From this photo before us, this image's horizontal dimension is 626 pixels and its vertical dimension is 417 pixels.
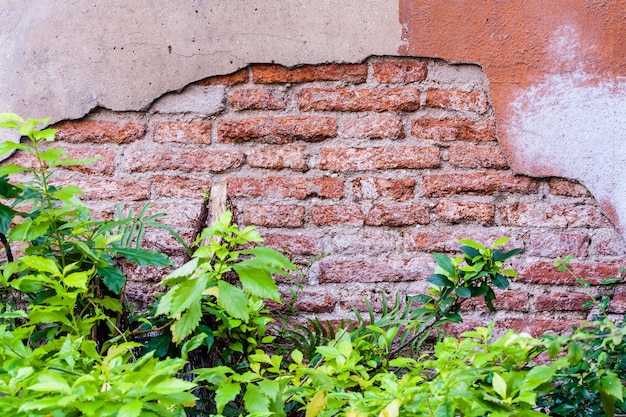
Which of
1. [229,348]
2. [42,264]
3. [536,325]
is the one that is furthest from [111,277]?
[536,325]

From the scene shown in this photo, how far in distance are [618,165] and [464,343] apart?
0.98m

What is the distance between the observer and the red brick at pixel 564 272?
6.43ft

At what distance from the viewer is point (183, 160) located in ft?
6.70

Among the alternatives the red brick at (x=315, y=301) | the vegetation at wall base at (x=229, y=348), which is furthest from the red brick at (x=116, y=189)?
the red brick at (x=315, y=301)

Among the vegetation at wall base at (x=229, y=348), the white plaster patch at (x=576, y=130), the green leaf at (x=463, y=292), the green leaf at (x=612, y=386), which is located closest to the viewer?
the vegetation at wall base at (x=229, y=348)

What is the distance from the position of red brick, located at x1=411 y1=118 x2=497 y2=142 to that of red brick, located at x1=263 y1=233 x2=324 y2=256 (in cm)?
47

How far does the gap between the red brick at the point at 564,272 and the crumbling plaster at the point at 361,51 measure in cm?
14

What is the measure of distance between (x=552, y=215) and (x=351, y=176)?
2.08ft

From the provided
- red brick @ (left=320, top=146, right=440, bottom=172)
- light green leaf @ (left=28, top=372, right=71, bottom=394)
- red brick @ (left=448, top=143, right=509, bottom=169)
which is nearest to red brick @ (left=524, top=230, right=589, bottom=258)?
red brick @ (left=448, top=143, right=509, bottom=169)

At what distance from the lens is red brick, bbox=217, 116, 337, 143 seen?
2.03m

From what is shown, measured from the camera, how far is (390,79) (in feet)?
6.63

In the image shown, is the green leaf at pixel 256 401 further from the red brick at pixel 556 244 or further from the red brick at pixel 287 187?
the red brick at pixel 556 244

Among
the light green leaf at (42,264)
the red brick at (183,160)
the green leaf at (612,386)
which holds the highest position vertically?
the red brick at (183,160)

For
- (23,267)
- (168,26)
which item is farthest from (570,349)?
(168,26)
